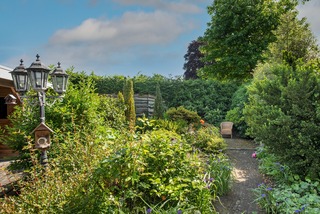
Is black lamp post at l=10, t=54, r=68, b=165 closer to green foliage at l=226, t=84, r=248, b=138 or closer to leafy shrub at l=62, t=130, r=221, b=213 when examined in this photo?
leafy shrub at l=62, t=130, r=221, b=213

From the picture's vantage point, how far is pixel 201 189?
11.1 ft

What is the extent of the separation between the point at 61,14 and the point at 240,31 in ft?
44.4

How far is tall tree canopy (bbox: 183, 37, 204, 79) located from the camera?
24.0m

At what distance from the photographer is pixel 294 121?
4.50 meters

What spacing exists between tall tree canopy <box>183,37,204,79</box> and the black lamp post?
19.5m

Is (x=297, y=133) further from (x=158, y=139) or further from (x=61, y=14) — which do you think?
(x=61, y=14)

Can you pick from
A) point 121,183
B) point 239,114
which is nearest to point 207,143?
point 121,183

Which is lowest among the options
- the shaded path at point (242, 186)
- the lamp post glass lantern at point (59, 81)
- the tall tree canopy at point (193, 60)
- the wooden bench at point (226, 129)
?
the shaded path at point (242, 186)

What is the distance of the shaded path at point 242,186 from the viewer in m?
3.93

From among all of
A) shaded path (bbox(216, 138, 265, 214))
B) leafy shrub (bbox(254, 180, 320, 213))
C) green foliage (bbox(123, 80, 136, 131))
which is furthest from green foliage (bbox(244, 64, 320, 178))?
green foliage (bbox(123, 80, 136, 131))

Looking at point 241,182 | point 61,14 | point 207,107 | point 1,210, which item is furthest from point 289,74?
point 207,107

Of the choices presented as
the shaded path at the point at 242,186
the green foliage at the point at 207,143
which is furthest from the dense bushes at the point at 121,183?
the green foliage at the point at 207,143

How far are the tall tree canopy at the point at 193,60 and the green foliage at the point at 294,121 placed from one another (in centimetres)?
1931

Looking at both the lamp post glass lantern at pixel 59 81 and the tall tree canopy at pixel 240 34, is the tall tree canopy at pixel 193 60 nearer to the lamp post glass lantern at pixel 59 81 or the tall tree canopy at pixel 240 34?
the tall tree canopy at pixel 240 34
